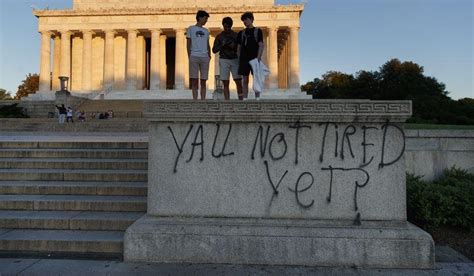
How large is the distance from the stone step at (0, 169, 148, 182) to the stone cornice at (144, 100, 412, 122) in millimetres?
2823

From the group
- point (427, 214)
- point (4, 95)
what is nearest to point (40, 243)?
point (427, 214)

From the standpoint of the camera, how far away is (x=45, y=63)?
51.3 meters

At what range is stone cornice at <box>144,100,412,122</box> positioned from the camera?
522cm

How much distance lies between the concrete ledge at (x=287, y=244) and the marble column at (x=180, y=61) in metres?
45.7

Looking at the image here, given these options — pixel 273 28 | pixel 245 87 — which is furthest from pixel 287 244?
pixel 273 28

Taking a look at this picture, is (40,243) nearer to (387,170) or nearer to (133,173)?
(133,173)

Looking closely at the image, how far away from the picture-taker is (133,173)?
7.78 meters

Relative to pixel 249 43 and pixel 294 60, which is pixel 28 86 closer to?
pixel 294 60

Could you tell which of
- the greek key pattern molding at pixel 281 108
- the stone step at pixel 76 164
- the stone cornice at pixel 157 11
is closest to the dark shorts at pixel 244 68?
the greek key pattern molding at pixel 281 108

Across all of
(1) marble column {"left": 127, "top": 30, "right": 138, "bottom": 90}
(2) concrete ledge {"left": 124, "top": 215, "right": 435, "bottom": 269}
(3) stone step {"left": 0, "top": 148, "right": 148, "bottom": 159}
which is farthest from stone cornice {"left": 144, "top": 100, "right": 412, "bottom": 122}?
(1) marble column {"left": 127, "top": 30, "right": 138, "bottom": 90}

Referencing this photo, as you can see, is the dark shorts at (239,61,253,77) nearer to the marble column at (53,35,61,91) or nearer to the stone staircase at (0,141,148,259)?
the stone staircase at (0,141,148,259)

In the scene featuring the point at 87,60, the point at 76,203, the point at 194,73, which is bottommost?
the point at 76,203

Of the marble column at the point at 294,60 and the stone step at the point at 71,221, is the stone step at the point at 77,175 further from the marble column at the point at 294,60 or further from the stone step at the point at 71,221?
the marble column at the point at 294,60

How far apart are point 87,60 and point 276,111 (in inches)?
2072
